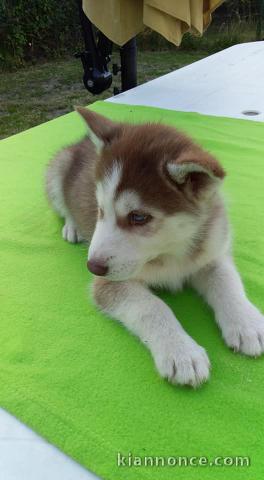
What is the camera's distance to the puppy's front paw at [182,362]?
176cm

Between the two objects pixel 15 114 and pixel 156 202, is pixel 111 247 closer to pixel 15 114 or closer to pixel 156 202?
pixel 156 202

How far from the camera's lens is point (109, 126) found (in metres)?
2.36

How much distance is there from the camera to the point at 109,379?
1860 mm

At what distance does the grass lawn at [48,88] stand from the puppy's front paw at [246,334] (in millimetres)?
5746

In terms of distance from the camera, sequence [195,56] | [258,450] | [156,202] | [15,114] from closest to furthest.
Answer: [258,450] → [156,202] → [15,114] → [195,56]

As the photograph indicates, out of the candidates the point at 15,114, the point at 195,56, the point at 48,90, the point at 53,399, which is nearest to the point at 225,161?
the point at 53,399

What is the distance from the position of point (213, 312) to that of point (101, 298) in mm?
514

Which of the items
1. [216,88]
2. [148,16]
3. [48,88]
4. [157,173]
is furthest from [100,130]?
[48,88]

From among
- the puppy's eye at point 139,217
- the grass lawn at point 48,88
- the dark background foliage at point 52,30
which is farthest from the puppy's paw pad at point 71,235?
the dark background foliage at point 52,30

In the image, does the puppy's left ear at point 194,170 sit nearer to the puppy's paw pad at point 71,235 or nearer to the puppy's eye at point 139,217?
the puppy's eye at point 139,217

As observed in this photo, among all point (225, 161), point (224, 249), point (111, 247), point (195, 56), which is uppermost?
point (111, 247)

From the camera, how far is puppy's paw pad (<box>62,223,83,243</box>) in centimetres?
284

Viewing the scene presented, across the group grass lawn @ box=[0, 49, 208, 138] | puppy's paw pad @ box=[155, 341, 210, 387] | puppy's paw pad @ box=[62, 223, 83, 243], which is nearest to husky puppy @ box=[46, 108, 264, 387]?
puppy's paw pad @ box=[155, 341, 210, 387]

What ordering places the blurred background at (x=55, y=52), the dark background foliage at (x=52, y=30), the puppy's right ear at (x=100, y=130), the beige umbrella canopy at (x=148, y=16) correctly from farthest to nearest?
the dark background foliage at (x=52, y=30) → the blurred background at (x=55, y=52) → the beige umbrella canopy at (x=148, y=16) → the puppy's right ear at (x=100, y=130)
